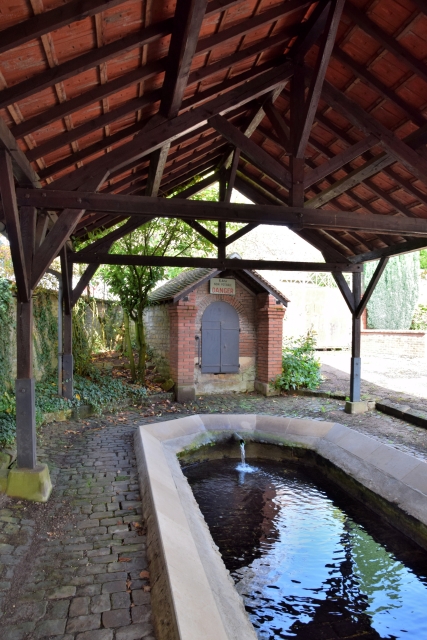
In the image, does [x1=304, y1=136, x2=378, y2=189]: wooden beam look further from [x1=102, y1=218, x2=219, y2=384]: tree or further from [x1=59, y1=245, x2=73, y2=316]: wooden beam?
[x1=102, y1=218, x2=219, y2=384]: tree

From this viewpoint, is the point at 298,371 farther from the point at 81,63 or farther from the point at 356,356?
the point at 81,63

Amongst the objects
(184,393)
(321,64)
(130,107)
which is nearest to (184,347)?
(184,393)

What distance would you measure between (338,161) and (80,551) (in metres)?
5.31

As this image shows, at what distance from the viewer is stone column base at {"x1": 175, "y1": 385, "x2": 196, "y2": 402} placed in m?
10.4

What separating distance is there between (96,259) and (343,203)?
17.0 ft

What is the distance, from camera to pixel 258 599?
371cm

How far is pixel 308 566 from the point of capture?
4242 millimetres

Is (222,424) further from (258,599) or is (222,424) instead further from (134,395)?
(258,599)

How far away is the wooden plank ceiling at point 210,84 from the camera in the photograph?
329cm

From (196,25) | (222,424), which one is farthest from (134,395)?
(196,25)

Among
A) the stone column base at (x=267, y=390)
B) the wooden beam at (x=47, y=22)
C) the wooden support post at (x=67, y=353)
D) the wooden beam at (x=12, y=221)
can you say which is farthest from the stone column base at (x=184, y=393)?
the wooden beam at (x=47, y=22)

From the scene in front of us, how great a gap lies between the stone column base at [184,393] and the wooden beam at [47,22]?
839cm

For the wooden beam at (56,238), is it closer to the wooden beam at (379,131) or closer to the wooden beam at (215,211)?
the wooden beam at (215,211)

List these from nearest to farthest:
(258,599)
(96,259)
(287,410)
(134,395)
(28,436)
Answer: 1. (258,599)
2. (28,436)
3. (96,259)
4. (287,410)
5. (134,395)
